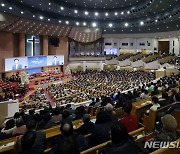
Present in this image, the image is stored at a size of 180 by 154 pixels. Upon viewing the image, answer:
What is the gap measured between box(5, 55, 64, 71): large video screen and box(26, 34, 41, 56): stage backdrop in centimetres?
146

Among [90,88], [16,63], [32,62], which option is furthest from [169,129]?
[32,62]

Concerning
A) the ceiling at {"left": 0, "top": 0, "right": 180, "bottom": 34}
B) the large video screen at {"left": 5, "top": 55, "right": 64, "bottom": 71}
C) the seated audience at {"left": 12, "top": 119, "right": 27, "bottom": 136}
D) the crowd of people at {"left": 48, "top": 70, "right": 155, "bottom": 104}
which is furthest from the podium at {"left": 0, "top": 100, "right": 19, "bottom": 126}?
the large video screen at {"left": 5, "top": 55, "right": 64, "bottom": 71}

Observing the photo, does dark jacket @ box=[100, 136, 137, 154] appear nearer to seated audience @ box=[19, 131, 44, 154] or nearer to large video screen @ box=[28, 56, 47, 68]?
seated audience @ box=[19, 131, 44, 154]

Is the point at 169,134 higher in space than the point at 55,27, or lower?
lower

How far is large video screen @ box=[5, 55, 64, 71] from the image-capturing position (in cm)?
2222

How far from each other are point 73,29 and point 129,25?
9.72 m

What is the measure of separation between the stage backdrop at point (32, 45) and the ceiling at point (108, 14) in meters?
3.12

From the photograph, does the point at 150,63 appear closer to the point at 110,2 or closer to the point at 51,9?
the point at 110,2

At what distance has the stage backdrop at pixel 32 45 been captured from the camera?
2675 centimetres

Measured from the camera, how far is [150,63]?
27.8m

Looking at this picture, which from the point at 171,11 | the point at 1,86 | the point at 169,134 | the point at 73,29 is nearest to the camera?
the point at 169,134

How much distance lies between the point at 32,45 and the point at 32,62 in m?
3.13

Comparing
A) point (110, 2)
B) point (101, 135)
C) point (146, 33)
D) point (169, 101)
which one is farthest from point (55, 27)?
point (101, 135)

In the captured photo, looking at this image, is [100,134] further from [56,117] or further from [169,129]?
[56,117]
